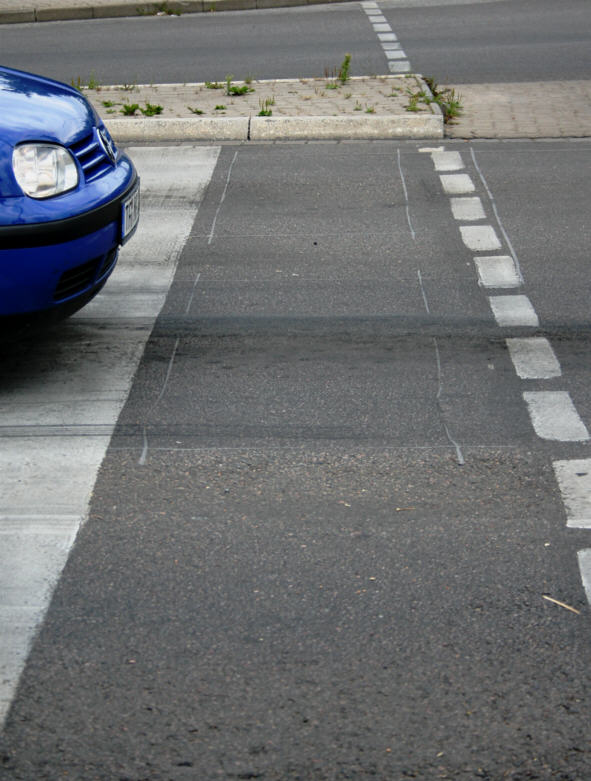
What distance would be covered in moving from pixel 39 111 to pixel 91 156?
1.02ft

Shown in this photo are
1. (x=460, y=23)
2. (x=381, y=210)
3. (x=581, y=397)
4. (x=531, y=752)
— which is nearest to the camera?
(x=531, y=752)

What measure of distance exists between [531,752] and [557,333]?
126 inches

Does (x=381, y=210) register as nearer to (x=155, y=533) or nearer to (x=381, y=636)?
(x=155, y=533)

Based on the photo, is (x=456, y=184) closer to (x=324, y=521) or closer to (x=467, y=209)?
(x=467, y=209)

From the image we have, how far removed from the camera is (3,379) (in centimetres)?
526

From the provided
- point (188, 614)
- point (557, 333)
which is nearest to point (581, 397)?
point (557, 333)

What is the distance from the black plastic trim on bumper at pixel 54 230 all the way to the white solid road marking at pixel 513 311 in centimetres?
223

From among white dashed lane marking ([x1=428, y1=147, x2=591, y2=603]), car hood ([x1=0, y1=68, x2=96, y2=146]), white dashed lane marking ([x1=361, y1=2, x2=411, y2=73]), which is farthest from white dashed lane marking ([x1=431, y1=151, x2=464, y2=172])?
car hood ([x1=0, y1=68, x2=96, y2=146])

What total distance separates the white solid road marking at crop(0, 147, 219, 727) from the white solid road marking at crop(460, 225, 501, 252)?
1.91 metres

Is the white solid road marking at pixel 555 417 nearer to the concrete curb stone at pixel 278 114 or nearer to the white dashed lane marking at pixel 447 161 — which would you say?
the white dashed lane marking at pixel 447 161

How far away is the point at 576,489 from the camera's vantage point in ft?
13.8

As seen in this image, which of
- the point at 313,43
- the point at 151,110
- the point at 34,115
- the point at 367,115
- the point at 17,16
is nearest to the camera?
the point at 34,115

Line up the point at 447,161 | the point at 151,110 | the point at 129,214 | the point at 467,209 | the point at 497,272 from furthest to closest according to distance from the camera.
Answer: the point at 151,110
the point at 447,161
the point at 467,209
the point at 497,272
the point at 129,214

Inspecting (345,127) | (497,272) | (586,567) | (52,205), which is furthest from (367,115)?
(586,567)
